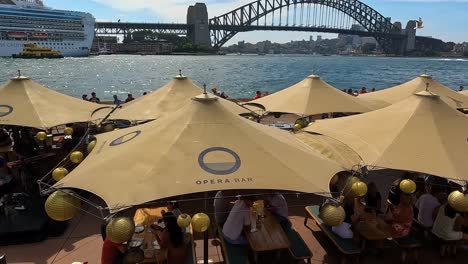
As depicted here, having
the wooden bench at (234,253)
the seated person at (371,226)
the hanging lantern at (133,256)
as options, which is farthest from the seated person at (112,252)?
the seated person at (371,226)

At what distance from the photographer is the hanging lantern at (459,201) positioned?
432cm

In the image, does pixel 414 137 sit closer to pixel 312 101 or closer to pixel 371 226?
pixel 371 226

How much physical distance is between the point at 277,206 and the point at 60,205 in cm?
268

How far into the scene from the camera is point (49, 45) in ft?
262

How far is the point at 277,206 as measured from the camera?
4988 mm

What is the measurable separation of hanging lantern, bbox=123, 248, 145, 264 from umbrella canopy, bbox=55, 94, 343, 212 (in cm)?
79

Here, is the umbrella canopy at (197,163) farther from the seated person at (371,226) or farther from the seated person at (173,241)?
the seated person at (371,226)

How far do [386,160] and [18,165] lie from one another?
6.16 meters

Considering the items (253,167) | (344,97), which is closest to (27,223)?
(253,167)

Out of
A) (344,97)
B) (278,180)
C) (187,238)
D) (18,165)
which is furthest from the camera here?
(344,97)

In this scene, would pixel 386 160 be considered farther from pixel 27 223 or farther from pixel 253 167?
pixel 27 223

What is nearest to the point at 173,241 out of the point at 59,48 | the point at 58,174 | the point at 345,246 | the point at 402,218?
the point at 58,174

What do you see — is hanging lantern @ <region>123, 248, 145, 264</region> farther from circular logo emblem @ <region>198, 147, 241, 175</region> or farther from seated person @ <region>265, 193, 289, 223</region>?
seated person @ <region>265, 193, 289, 223</region>

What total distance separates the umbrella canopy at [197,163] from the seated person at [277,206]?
947 millimetres
